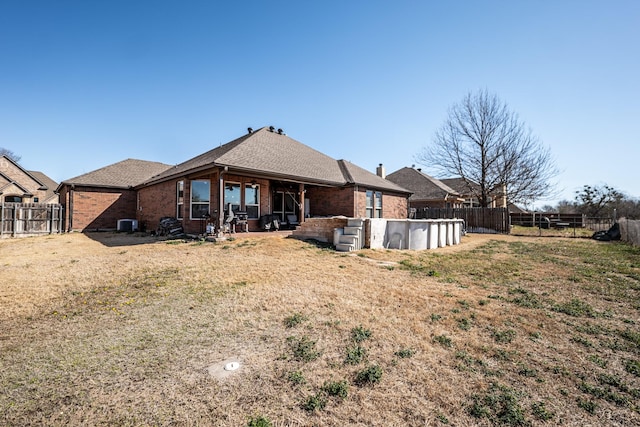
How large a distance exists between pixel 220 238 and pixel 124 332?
23.1ft

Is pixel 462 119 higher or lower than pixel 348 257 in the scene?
higher

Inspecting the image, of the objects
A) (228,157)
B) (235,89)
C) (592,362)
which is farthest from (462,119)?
(592,362)

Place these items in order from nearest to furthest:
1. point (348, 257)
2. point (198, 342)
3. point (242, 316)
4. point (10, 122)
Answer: point (198, 342)
point (242, 316)
point (348, 257)
point (10, 122)

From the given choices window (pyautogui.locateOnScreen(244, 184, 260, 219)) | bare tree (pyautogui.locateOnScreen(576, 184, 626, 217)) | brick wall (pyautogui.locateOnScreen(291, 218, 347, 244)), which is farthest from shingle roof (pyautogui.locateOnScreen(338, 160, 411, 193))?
bare tree (pyautogui.locateOnScreen(576, 184, 626, 217))

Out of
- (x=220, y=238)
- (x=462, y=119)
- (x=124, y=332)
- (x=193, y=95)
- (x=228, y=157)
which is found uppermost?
(x=462, y=119)

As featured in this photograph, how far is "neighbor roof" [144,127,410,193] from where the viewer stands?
1165 cm

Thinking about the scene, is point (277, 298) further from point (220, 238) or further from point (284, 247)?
point (220, 238)

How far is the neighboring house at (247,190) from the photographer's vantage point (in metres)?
12.4

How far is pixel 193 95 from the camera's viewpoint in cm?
1477

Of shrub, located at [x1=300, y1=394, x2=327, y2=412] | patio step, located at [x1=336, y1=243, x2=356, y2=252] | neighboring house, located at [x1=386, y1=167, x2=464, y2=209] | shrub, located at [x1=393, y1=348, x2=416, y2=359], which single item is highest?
neighboring house, located at [x1=386, y1=167, x2=464, y2=209]

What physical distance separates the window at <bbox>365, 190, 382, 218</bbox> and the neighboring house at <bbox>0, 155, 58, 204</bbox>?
26.5 metres

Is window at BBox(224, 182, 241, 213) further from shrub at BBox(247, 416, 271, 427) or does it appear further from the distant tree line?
the distant tree line

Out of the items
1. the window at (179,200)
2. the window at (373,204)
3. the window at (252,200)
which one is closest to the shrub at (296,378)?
the window at (252,200)

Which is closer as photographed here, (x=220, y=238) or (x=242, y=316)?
(x=242, y=316)
